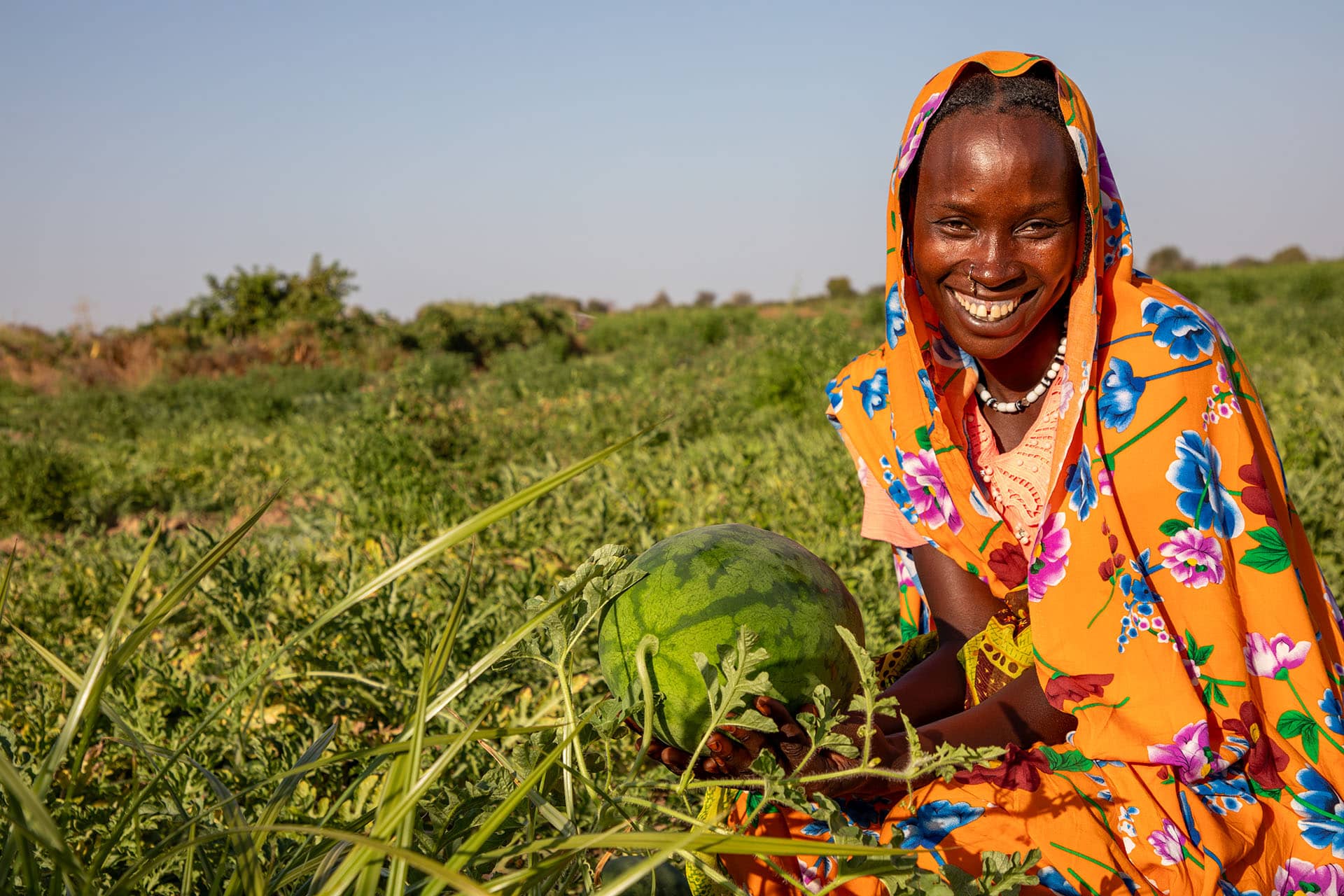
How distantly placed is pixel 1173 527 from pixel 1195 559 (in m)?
0.06

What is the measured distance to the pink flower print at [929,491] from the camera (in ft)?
6.59

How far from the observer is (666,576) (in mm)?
1402

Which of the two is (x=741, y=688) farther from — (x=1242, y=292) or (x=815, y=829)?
(x=1242, y=292)

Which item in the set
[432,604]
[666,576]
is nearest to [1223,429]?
[666,576]

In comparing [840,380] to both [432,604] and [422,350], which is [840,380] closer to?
[432,604]

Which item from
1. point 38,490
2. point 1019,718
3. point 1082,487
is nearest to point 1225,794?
point 1019,718

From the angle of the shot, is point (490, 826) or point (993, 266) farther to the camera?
point (993, 266)

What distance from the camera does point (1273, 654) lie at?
5.11 ft

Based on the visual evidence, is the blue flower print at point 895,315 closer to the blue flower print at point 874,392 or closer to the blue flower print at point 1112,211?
the blue flower print at point 874,392


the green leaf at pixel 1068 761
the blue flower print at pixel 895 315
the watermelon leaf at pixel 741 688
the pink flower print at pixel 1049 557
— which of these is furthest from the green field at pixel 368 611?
the blue flower print at pixel 895 315

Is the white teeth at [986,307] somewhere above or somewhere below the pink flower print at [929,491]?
above

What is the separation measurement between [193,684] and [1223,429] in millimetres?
2255

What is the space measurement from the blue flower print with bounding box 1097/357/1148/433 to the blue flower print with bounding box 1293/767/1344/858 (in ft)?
2.13

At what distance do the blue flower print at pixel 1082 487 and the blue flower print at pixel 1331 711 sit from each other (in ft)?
1.53
